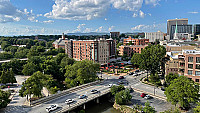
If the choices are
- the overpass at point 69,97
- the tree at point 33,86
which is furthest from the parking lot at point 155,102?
the tree at point 33,86

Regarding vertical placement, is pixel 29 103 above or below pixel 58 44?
below

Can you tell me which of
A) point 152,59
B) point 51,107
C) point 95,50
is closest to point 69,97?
point 51,107

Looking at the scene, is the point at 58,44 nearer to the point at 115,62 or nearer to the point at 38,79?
the point at 115,62

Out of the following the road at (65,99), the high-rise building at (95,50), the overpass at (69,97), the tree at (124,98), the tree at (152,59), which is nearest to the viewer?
the road at (65,99)

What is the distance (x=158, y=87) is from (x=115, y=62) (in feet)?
144

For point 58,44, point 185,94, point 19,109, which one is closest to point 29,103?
point 19,109

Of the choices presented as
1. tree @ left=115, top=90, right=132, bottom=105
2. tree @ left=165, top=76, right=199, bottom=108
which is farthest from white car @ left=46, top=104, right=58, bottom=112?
tree @ left=165, top=76, right=199, bottom=108

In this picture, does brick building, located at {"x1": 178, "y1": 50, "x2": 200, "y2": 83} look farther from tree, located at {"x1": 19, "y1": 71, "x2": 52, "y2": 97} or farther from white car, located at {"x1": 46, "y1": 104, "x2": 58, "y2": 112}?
tree, located at {"x1": 19, "y1": 71, "x2": 52, "y2": 97}

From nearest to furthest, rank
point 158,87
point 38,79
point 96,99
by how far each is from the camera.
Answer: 1. point 38,79
2. point 96,99
3. point 158,87

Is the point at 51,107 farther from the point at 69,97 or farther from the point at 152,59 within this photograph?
the point at 152,59

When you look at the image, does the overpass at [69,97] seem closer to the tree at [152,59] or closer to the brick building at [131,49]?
the tree at [152,59]

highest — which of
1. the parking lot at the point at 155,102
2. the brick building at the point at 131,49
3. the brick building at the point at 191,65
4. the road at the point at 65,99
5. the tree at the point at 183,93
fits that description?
the brick building at the point at 131,49

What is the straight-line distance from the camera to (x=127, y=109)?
38625 mm

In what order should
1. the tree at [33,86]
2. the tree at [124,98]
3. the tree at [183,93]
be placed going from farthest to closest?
the tree at [124,98] → the tree at [33,86] → the tree at [183,93]
